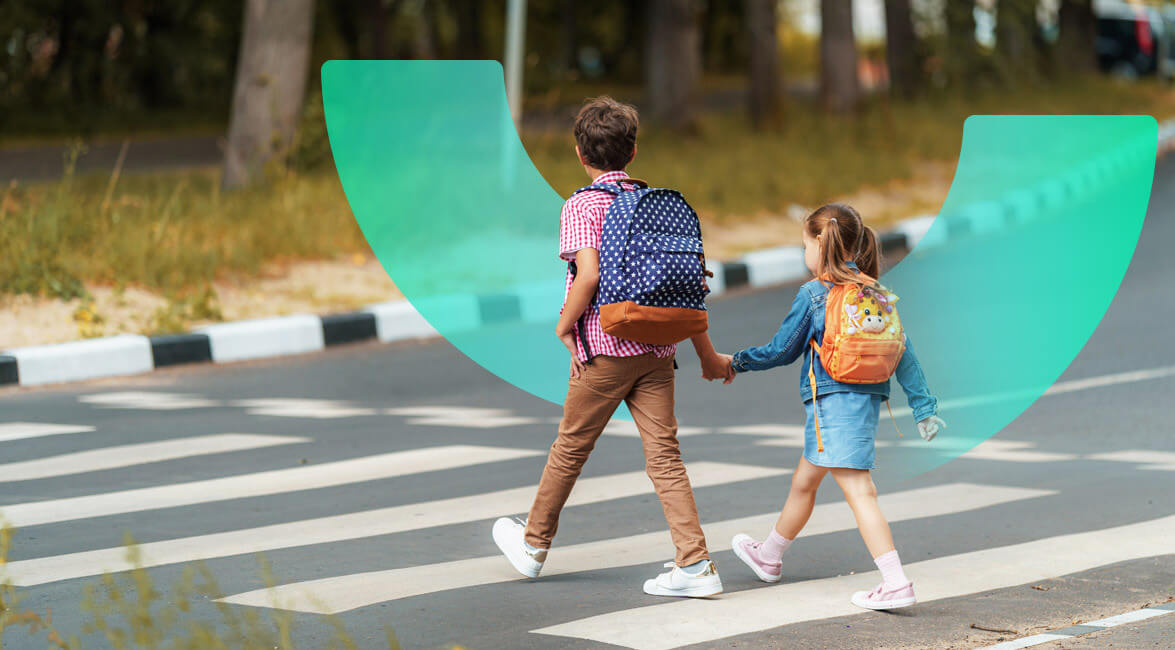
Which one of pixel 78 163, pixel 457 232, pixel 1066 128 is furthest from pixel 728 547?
pixel 78 163

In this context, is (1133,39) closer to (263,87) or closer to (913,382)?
(263,87)

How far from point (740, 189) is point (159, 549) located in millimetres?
11000

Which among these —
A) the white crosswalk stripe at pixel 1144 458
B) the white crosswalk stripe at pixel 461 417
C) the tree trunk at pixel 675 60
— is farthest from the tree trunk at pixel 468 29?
the white crosswalk stripe at pixel 1144 458

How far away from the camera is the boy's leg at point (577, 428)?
15.3 feet

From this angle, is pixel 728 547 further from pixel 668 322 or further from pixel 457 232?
pixel 457 232

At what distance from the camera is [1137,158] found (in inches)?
198

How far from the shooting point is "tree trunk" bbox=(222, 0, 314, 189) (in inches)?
524

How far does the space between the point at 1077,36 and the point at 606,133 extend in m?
34.0

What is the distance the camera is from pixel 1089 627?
172 inches

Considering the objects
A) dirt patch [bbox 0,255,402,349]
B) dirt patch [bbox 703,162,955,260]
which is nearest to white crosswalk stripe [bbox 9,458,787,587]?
dirt patch [bbox 0,255,402,349]

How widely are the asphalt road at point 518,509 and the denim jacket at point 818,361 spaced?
23.9 inches
